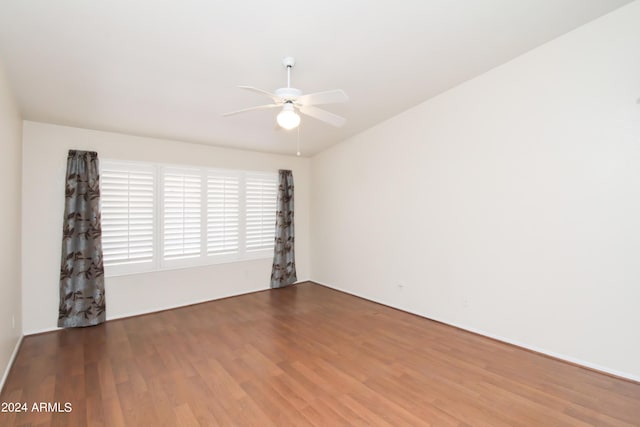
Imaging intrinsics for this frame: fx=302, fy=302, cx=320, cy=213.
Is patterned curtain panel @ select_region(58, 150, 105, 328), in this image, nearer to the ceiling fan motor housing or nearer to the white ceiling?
the white ceiling

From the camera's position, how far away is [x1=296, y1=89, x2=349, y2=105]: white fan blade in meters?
2.36

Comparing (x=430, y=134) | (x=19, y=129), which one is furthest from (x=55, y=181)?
(x=430, y=134)

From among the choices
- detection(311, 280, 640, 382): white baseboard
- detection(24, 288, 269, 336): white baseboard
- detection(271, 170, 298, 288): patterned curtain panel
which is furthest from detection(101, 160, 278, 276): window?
detection(311, 280, 640, 382): white baseboard

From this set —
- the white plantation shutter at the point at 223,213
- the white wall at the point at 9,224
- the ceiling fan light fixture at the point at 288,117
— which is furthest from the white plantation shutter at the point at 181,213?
the ceiling fan light fixture at the point at 288,117

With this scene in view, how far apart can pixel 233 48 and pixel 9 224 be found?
2.74 m

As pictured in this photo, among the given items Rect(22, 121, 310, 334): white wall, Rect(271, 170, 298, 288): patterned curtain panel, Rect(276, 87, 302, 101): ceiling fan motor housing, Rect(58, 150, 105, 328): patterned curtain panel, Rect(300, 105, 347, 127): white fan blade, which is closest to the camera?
Rect(276, 87, 302, 101): ceiling fan motor housing

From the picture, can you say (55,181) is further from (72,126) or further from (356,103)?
(356,103)

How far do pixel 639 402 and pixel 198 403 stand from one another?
344 cm

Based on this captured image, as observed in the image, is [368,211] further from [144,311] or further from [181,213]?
[144,311]

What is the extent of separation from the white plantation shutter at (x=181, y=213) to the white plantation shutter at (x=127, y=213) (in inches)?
7.8

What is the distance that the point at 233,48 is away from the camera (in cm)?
264

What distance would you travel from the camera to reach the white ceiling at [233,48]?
2230 mm

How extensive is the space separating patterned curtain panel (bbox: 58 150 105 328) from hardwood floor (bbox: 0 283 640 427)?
9.8 inches

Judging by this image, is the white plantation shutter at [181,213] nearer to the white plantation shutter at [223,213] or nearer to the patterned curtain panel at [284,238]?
the white plantation shutter at [223,213]
